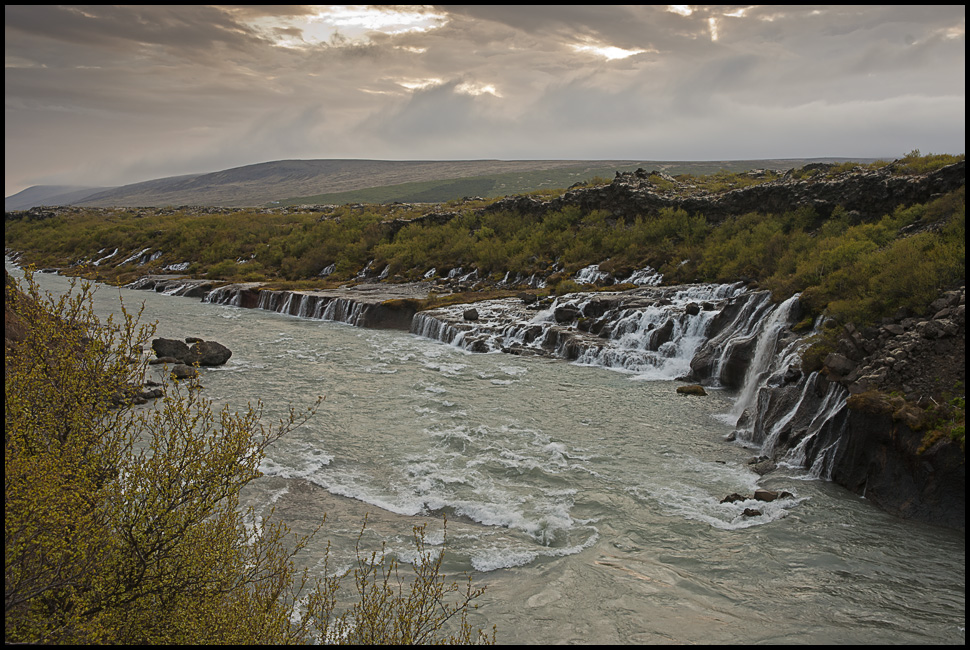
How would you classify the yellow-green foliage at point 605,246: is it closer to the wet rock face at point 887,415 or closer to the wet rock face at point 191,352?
the wet rock face at point 887,415

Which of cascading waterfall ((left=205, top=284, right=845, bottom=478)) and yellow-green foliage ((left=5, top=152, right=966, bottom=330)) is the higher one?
yellow-green foliage ((left=5, top=152, right=966, bottom=330))

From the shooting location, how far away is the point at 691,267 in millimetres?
38281

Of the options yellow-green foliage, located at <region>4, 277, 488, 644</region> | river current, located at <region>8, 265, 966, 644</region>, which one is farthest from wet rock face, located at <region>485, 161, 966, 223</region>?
yellow-green foliage, located at <region>4, 277, 488, 644</region>

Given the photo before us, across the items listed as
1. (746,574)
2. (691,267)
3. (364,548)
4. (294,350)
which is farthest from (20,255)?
(746,574)

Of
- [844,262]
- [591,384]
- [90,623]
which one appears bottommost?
[591,384]

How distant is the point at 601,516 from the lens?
1394cm

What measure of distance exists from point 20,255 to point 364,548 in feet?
316

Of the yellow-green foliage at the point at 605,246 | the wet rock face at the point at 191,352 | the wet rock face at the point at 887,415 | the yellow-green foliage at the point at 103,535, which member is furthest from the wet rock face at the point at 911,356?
the wet rock face at the point at 191,352

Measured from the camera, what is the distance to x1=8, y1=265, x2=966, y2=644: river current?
10250 millimetres

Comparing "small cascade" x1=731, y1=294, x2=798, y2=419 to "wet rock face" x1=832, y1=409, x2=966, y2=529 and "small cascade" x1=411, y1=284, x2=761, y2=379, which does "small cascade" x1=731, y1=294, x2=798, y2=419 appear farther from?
"wet rock face" x1=832, y1=409, x2=966, y2=529

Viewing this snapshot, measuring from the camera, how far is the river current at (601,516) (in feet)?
33.6

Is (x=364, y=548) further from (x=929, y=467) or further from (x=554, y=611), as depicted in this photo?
(x=929, y=467)

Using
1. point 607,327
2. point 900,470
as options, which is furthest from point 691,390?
point 900,470

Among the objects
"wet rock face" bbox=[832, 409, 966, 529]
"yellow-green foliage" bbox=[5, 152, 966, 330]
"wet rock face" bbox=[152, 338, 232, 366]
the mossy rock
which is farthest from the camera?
"wet rock face" bbox=[152, 338, 232, 366]
